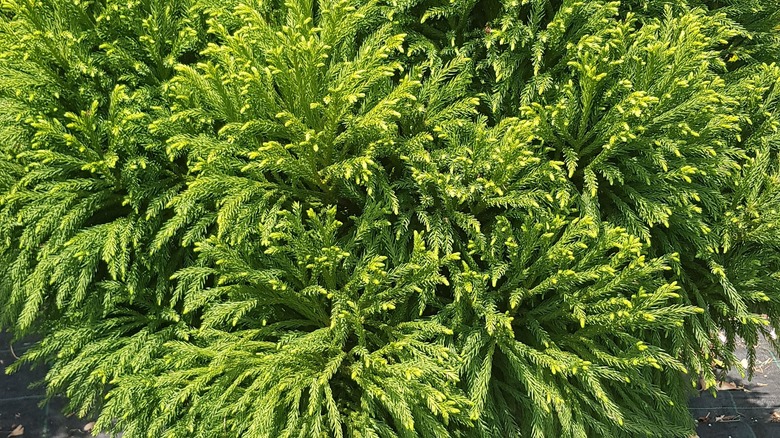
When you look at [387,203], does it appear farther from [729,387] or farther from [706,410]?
[729,387]

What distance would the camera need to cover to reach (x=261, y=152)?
7.23ft

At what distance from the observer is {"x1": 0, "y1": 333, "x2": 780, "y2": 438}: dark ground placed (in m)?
4.11

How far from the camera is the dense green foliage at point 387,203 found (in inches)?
87.8

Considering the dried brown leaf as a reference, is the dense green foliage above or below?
above

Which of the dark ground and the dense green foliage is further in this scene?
the dark ground

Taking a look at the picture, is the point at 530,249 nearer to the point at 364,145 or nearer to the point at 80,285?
the point at 364,145

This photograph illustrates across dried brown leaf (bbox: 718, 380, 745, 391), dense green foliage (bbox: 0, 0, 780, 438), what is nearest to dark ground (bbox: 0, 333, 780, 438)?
dried brown leaf (bbox: 718, 380, 745, 391)

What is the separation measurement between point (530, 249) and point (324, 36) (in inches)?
44.2

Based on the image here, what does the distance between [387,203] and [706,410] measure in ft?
11.1

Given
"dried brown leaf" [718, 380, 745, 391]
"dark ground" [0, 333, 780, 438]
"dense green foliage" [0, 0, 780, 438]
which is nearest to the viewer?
"dense green foliage" [0, 0, 780, 438]

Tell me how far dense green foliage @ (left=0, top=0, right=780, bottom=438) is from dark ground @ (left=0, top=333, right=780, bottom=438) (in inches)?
74.0

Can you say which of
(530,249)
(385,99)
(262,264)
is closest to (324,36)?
(385,99)

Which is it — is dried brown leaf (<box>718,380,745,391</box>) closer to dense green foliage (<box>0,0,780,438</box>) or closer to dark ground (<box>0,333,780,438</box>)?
dark ground (<box>0,333,780,438</box>)

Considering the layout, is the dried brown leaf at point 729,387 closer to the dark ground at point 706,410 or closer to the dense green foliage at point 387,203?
the dark ground at point 706,410
